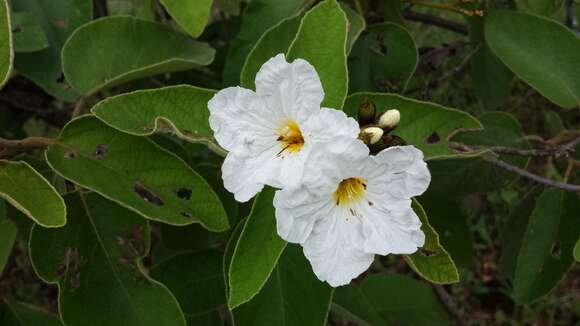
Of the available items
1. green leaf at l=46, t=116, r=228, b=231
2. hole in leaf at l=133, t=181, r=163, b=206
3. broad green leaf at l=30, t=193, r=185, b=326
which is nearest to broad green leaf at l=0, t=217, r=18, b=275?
broad green leaf at l=30, t=193, r=185, b=326

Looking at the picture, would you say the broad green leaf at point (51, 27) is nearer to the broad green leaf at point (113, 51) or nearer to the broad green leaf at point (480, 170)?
the broad green leaf at point (113, 51)

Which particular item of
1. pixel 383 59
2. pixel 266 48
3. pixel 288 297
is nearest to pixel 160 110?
pixel 266 48

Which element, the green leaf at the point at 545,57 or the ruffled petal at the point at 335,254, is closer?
the ruffled petal at the point at 335,254

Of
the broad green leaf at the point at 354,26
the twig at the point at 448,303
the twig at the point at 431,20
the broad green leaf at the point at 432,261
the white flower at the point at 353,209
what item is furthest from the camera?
the twig at the point at 431,20

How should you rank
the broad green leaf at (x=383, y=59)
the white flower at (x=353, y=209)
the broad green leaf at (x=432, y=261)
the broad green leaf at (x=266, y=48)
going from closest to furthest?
the white flower at (x=353, y=209) < the broad green leaf at (x=432, y=261) < the broad green leaf at (x=266, y=48) < the broad green leaf at (x=383, y=59)

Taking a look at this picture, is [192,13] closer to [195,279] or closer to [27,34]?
[27,34]

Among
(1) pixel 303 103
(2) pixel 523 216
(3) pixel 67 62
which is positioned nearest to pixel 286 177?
(1) pixel 303 103

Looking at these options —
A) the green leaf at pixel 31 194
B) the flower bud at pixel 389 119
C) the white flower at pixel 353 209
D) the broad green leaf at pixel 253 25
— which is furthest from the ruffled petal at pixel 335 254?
the broad green leaf at pixel 253 25

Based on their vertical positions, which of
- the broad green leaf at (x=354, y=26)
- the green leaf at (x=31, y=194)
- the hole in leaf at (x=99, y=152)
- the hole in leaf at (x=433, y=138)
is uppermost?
the broad green leaf at (x=354, y=26)
